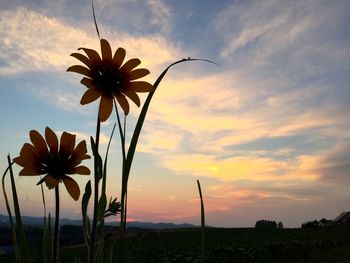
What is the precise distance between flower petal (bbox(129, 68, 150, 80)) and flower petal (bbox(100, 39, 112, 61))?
0.38 ft

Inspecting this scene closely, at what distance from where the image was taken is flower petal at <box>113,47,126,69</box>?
185cm

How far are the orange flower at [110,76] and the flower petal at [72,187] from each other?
0.35 meters

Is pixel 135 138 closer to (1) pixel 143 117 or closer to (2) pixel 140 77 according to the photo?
(1) pixel 143 117

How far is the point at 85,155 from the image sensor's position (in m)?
1.88

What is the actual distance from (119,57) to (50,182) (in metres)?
0.59

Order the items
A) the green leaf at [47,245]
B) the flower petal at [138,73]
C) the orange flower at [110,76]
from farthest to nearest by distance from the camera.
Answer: the green leaf at [47,245] → the flower petal at [138,73] → the orange flower at [110,76]

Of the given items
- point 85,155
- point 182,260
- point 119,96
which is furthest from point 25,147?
point 182,260

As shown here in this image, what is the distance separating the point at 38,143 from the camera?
1.84m

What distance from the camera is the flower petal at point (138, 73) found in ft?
6.07

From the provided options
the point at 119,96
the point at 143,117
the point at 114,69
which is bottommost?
the point at 143,117

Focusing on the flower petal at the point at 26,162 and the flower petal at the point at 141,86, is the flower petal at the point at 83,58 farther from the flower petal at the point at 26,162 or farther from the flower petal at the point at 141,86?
the flower petal at the point at 26,162

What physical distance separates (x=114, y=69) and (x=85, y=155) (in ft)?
1.29

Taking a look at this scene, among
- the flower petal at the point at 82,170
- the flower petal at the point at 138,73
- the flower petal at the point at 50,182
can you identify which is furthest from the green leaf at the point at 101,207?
the flower petal at the point at 138,73

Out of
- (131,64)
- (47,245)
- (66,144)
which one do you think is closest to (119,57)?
(131,64)
